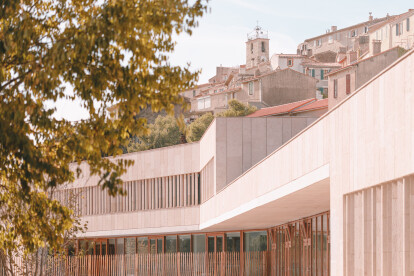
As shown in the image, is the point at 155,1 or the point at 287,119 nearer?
the point at 155,1

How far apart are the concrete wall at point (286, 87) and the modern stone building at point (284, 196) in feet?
130

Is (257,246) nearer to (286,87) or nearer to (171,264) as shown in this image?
(171,264)

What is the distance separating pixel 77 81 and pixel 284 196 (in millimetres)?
10703

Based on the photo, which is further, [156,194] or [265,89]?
[265,89]

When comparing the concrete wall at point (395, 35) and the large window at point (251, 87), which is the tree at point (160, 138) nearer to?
the large window at point (251, 87)

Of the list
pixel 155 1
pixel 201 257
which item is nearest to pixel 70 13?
pixel 155 1

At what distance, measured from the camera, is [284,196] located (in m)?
19.3

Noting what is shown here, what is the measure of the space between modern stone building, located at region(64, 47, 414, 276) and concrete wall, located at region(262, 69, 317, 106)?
1556 inches

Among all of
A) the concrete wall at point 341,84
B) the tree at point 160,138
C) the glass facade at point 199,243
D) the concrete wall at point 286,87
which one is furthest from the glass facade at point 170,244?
the tree at point 160,138

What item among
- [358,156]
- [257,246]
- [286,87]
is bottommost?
[257,246]

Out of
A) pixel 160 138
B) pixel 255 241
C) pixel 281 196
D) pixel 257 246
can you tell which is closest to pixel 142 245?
pixel 255 241

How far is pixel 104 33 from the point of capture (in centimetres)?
912

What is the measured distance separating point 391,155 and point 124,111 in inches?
166

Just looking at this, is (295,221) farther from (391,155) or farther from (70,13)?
(70,13)
